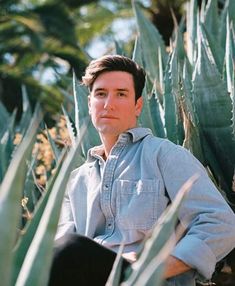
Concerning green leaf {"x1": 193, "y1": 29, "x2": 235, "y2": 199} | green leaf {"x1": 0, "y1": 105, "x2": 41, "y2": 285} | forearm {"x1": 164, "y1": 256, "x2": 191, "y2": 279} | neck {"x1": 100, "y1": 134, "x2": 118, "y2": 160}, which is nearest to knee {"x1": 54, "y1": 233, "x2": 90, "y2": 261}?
forearm {"x1": 164, "y1": 256, "x2": 191, "y2": 279}

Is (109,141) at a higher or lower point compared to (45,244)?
higher

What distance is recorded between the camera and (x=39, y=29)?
1417 cm

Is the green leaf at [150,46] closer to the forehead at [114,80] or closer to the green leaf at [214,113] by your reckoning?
the green leaf at [214,113]

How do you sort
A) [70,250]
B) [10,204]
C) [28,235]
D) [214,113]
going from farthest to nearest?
[214,113] → [70,250] → [28,235] → [10,204]

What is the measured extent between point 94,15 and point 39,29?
4.09 feet

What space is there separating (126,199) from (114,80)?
371 millimetres

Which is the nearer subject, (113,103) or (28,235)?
(28,235)

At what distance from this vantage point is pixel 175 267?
80.7 inches

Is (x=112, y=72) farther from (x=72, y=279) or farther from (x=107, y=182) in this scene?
(x=72, y=279)

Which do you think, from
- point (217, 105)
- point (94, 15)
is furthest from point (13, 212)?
point (94, 15)

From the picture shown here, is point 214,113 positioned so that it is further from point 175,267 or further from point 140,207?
point 175,267

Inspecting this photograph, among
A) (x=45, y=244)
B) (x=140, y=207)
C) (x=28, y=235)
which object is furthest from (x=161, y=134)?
(x=45, y=244)

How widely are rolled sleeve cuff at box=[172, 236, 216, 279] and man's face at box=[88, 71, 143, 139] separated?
1.49 feet

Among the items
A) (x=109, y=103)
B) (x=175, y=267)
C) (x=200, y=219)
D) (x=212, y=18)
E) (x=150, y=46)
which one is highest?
(x=212, y=18)
